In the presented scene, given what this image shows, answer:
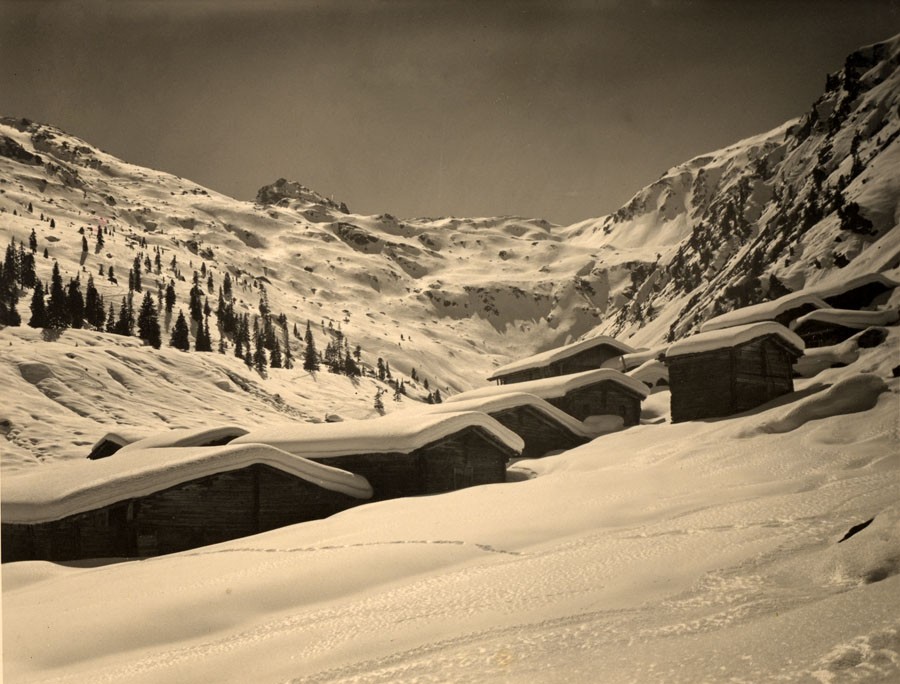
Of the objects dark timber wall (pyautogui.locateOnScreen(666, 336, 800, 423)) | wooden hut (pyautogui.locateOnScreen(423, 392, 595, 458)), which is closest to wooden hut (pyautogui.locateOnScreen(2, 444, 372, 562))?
wooden hut (pyautogui.locateOnScreen(423, 392, 595, 458))

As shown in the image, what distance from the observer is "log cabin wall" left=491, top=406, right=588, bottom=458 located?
2698cm

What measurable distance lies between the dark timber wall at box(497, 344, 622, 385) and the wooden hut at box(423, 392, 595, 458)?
1158 centimetres

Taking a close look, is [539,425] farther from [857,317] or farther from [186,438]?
[857,317]

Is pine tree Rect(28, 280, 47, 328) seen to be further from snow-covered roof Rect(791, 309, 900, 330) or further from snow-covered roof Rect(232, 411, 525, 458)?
snow-covered roof Rect(791, 309, 900, 330)

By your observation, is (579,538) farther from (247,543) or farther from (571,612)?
(247,543)

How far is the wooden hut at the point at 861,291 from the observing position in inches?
1597

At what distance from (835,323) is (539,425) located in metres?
18.5

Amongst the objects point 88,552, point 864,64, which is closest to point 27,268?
point 88,552

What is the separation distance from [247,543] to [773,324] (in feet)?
64.5

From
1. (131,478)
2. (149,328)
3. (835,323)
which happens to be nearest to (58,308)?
(149,328)

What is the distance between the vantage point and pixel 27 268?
101688mm

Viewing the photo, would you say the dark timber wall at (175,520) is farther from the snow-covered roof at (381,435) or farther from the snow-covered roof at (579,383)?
the snow-covered roof at (579,383)

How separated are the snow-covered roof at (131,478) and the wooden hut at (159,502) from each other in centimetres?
2

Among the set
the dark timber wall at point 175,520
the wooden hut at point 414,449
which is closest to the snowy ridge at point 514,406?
the wooden hut at point 414,449
